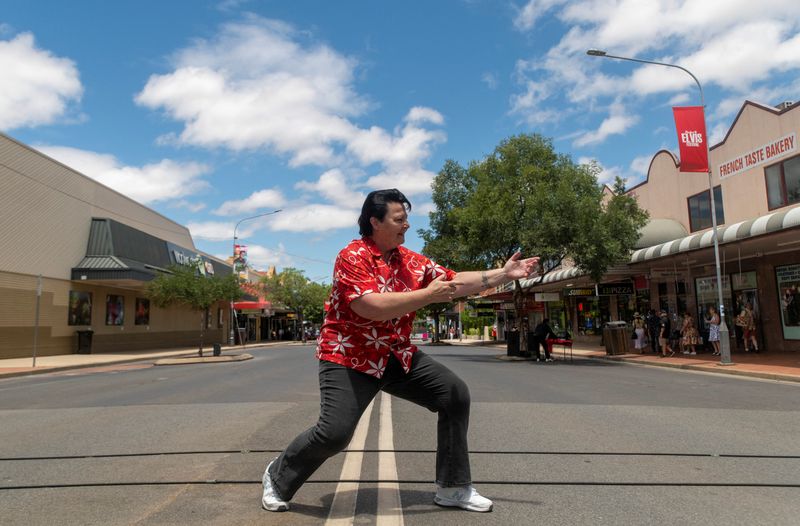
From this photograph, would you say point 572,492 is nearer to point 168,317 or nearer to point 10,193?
point 10,193

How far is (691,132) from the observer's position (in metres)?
16.9

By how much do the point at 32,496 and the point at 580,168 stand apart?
21652mm

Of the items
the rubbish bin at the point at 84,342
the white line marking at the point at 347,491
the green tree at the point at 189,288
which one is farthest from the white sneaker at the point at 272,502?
the rubbish bin at the point at 84,342

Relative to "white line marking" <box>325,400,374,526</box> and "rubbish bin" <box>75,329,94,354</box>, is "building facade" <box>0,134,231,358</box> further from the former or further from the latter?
"white line marking" <box>325,400,374,526</box>

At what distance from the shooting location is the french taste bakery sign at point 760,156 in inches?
721

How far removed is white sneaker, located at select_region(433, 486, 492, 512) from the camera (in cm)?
352

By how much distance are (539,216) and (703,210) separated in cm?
705

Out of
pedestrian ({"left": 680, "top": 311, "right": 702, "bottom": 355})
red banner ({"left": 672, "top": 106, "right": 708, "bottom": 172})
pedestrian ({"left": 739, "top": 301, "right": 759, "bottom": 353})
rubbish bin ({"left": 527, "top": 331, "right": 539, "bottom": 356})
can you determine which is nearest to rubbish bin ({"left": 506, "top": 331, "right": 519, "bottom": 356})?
rubbish bin ({"left": 527, "top": 331, "right": 539, "bottom": 356})

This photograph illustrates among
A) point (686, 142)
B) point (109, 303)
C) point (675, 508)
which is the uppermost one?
point (686, 142)

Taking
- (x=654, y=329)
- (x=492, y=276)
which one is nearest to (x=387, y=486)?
(x=492, y=276)

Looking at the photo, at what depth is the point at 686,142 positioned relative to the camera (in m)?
17.0

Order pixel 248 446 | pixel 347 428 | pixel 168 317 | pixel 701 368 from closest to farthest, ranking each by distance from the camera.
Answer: pixel 347 428 → pixel 248 446 → pixel 701 368 → pixel 168 317

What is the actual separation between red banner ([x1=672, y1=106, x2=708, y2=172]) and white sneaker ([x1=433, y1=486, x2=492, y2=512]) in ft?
52.6

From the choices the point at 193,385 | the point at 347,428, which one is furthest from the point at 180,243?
the point at 347,428
